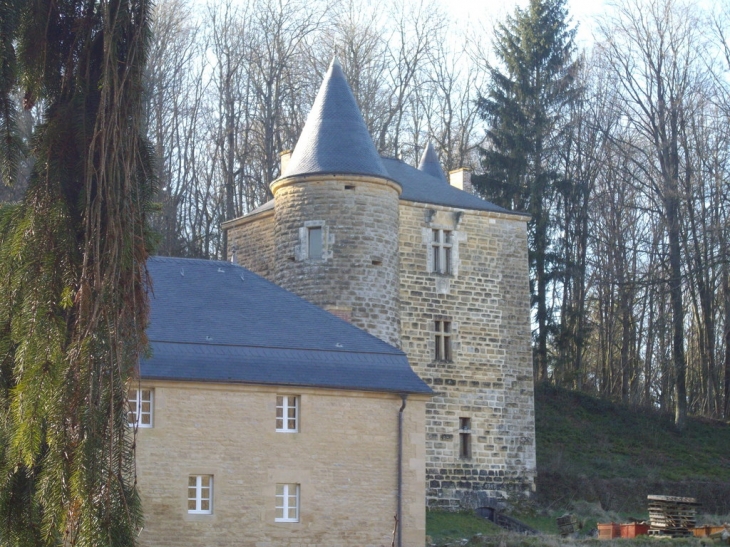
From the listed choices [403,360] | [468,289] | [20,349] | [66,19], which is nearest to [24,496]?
[20,349]

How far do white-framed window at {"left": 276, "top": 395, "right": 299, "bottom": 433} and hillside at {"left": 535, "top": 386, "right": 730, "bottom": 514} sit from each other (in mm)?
9574

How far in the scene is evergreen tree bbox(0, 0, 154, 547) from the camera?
6.62 metres

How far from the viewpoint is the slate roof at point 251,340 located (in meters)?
16.4

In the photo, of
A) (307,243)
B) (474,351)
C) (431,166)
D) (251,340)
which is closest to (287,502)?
(251,340)

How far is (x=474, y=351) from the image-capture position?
24.0m

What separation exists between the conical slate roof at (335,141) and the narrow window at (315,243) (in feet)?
3.56

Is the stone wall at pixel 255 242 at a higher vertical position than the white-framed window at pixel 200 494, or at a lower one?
higher

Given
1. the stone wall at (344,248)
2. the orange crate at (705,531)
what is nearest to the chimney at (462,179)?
the stone wall at (344,248)

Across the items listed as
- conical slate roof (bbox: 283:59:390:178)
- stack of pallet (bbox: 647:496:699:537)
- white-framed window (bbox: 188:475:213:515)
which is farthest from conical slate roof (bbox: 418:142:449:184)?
white-framed window (bbox: 188:475:213:515)

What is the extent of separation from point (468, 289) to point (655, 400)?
1338 centimetres

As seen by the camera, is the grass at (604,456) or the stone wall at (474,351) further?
the grass at (604,456)

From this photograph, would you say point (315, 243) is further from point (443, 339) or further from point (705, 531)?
point (705, 531)

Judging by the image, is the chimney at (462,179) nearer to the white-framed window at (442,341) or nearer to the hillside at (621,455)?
the white-framed window at (442,341)

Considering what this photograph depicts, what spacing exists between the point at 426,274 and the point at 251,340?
7.20 metres
